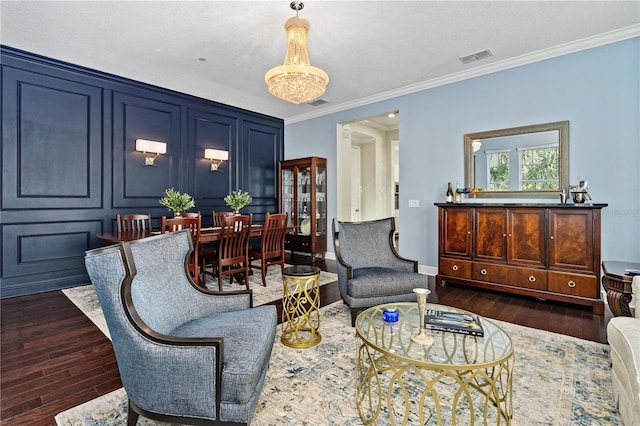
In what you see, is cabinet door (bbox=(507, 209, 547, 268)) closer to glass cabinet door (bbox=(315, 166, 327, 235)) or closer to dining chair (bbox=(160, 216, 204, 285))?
glass cabinet door (bbox=(315, 166, 327, 235))

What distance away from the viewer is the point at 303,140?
6508 millimetres

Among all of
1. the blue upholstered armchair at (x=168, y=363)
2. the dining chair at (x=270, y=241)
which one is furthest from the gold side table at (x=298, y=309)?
the dining chair at (x=270, y=241)

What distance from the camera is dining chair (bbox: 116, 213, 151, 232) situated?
414 centimetres

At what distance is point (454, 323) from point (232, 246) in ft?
9.17

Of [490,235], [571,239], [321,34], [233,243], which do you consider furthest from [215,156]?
[571,239]

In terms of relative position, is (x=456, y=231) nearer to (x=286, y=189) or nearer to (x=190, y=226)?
(x=190, y=226)

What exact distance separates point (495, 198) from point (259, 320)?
3.64 meters

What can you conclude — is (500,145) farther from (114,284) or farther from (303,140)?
(114,284)

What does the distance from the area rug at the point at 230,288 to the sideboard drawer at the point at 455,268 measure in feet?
4.80

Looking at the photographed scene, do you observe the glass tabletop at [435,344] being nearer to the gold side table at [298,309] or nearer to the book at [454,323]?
the book at [454,323]

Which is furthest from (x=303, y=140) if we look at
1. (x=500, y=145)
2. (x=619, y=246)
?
(x=619, y=246)

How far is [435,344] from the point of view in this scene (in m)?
1.58

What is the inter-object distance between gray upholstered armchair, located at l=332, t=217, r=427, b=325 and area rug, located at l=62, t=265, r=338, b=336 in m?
1.01

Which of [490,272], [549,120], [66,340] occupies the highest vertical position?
[549,120]
